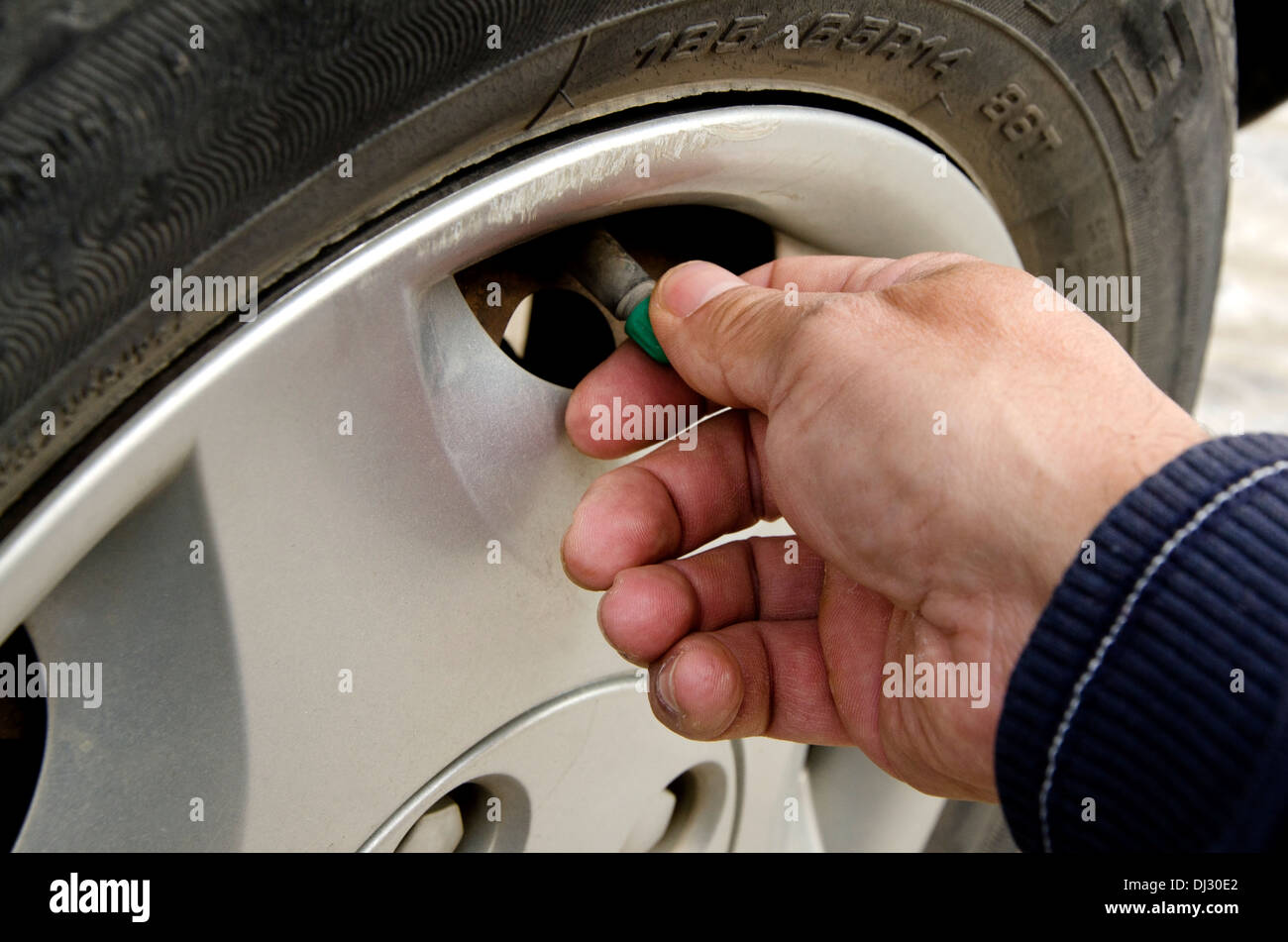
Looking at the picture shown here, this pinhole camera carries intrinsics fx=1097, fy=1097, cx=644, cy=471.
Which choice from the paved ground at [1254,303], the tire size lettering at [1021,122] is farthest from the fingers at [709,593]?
the paved ground at [1254,303]

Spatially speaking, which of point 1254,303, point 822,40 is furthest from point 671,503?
point 1254,303

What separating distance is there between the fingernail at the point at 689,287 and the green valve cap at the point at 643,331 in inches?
0.8

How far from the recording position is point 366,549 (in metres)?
0.65

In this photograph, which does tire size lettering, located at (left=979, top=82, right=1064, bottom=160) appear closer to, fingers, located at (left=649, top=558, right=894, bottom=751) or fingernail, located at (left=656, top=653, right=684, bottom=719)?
fingers, located at (left=649, top=558, right=894, bottom=751)

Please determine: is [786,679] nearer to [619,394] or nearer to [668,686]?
[668,686]

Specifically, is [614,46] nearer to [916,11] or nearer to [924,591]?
[916,11]

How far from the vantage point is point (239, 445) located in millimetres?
571

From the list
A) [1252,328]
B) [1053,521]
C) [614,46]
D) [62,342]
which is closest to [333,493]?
[62,342]

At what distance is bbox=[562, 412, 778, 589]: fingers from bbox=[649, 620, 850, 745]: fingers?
0.08m

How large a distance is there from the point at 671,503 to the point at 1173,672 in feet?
1.23

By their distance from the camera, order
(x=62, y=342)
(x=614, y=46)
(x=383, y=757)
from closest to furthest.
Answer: (x=62, y=342)
(x=614, y=46)
(x=383, y=757)

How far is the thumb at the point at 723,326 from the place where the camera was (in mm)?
742

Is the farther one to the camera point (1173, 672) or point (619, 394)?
point (619, 394)
